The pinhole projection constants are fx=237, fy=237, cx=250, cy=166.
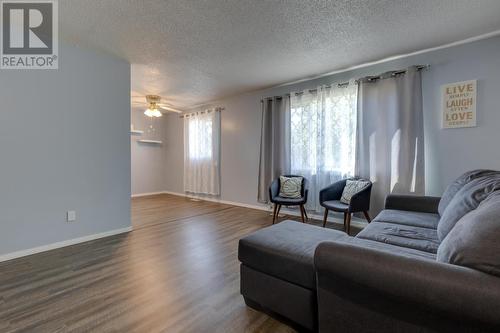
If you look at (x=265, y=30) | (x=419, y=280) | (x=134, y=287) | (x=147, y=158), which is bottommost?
(x=134, y=287)

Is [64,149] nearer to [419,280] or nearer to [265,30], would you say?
[265,30]

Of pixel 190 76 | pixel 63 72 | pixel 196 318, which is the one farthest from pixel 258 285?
pixel 190 76

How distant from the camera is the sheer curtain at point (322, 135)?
3672 mm

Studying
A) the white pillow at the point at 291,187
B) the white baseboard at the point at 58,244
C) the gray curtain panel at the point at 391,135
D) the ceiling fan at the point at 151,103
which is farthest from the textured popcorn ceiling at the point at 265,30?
the white baseboard at the point at 58,244

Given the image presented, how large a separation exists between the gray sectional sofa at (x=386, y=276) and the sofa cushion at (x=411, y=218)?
8.2 inches

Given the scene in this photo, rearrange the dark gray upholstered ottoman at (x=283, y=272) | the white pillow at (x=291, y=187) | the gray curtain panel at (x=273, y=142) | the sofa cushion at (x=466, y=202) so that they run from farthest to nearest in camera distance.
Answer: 1. the gray curtain panel at (x=273, y=142)
2. the white pillow at (x=291, y=187)
3. the sofa cushion at (x=466, y=202)
4. the dark gray upholstered ottoman at (x=283, y=272)

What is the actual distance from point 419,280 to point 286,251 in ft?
2.44

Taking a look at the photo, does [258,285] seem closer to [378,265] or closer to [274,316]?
[274,316]

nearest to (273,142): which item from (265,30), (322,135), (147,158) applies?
(322,135)

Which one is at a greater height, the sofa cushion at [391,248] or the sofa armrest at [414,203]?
the sofa armrest at [414,203]

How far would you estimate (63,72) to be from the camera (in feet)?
9.29

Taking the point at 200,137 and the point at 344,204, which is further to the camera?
the point at 200,137

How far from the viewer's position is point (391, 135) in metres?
3.31

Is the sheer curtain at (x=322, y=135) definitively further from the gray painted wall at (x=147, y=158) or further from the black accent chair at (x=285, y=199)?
the gray painted wall at (x=147, y=158)
